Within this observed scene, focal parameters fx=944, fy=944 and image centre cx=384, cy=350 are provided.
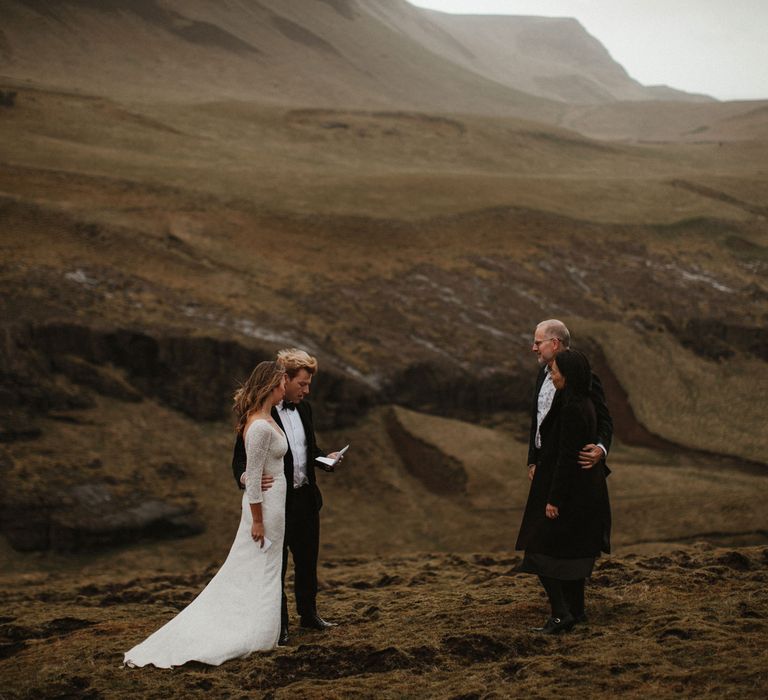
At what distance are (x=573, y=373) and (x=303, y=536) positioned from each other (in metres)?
2.22

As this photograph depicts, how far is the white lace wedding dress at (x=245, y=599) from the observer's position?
6.22m

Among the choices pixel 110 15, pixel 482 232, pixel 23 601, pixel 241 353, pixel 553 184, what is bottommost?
pixel 23 601

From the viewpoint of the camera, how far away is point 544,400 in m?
6.77

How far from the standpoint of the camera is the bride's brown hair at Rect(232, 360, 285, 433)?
6.27 meters

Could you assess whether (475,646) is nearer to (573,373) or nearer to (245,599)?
(245,599)

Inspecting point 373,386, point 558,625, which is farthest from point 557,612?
point 373,386

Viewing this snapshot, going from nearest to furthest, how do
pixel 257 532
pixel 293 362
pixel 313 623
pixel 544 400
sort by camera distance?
1. pixel 257 532
2. pixel 293 362
3. pixel 544 400
4. pixel 313 623

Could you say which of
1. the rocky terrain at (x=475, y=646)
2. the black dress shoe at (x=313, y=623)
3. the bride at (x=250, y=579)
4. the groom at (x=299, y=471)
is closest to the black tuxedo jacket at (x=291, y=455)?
the groom at (x=299, y=471)

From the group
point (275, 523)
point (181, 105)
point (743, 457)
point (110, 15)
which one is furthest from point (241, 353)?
point (110, 15)

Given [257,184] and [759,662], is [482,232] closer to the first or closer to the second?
[257,184]

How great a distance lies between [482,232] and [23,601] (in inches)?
731

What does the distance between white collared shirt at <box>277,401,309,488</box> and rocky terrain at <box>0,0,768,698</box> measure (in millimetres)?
1167

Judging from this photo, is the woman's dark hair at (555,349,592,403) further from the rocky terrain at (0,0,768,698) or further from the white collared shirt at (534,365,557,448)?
the rocky terrain at (0,0,768,698)

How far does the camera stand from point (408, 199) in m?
28.1
